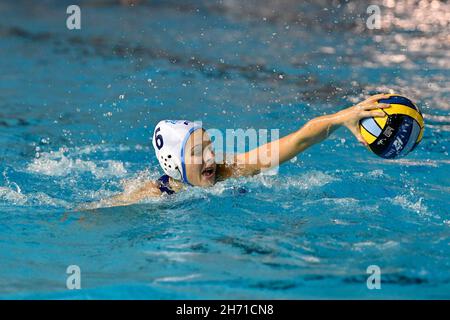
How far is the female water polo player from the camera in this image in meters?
3.99

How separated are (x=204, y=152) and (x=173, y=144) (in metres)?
0.20

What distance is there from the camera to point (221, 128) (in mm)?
6480

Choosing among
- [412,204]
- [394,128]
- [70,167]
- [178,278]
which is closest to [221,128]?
[70,167]

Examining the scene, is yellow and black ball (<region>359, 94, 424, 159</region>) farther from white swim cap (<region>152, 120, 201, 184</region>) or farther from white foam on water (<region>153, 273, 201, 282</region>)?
white foam on water (<region>153, 273, 201, 282</region>)

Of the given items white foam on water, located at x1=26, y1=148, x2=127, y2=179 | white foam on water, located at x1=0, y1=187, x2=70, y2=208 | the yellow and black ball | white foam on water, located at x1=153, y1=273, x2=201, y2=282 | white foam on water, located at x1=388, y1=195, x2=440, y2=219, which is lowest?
white foam on water, located at x1=153, y1=273, x2=201, y2=282

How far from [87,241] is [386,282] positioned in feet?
5.44

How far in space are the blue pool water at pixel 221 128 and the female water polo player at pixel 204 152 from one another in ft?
0.42

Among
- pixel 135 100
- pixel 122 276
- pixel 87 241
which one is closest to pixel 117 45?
pixel 135 100

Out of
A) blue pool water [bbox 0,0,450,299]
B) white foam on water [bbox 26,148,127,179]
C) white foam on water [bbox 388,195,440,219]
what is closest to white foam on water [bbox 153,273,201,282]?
blue pool water [bbox 0,0,450,299]

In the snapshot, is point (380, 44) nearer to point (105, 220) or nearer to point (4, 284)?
point (105, 220)

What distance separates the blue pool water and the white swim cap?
0.25m

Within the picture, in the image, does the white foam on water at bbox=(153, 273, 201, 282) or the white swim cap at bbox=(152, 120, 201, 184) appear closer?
the white foam on water at bbox=(153, 273, 201, 282)

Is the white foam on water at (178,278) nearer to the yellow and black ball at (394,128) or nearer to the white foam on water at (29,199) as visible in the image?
the yellow and black ball at (394,128)

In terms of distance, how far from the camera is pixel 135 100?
281 inches
